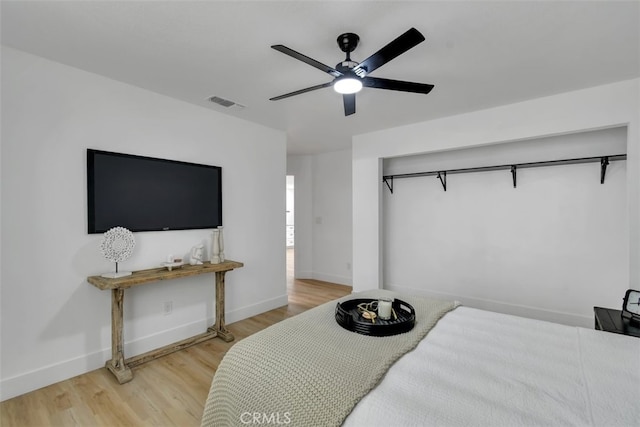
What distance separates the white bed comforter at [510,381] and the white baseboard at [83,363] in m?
2.49

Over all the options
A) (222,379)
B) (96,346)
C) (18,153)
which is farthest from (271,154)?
(222,379)

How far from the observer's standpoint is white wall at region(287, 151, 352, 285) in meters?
5.38

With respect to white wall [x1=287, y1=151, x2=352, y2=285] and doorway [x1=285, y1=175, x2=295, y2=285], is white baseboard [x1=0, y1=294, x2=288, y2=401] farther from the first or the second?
doorway [x1=285, y1=175, x2=295, y2=285]

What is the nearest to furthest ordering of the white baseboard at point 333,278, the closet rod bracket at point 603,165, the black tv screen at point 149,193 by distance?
the black tv screen at point 149,193, the closet rod bracket at point 603,165, the white baseboard at point 333,278

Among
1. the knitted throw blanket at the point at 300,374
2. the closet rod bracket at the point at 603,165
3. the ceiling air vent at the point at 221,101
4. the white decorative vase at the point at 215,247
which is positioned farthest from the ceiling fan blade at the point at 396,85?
the closet rod bracket at the point at 603,165

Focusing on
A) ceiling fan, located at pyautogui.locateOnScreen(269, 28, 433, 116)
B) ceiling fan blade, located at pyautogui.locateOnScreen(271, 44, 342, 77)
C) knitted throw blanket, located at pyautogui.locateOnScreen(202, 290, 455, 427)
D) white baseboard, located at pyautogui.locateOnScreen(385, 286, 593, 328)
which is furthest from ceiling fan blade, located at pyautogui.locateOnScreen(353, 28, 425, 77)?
white baseboard, located at pyautogui.locateOnScreen(385, 286, 593, 328)

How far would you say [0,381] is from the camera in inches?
80.0

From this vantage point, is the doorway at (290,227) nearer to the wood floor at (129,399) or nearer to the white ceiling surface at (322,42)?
the wood floor at (129,399)

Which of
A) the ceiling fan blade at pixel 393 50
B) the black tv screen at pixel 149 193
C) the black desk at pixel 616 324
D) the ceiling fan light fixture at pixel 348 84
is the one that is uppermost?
the ceiling fan blade at pixel 393 50

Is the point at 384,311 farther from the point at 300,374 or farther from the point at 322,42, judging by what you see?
the point at 322,42

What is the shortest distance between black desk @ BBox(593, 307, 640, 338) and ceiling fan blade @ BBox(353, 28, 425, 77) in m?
2.16

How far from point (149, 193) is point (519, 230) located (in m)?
3.98

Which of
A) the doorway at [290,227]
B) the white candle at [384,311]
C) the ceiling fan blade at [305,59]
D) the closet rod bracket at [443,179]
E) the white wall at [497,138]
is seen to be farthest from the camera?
the doorway at [290,227]

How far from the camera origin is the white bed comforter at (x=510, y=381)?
3.14 ft
